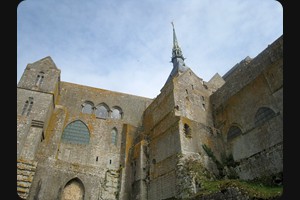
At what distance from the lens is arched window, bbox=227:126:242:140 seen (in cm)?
1860

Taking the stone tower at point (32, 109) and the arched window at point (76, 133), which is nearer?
the stone tower at point (32, 109)

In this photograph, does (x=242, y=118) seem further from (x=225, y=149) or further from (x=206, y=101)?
(x=206, y=101)

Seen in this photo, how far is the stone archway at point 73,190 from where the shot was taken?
60.7ft

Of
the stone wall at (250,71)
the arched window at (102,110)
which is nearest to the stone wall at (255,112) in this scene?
the stone wall at (250,71)

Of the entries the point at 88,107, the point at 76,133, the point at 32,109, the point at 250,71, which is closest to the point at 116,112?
the point at 88,107

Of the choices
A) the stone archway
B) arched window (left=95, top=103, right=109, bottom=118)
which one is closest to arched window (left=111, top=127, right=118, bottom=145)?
arched window (left=95, top=103, right=109, bottom=118)

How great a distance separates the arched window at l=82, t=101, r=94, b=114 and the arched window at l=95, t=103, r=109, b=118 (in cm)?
59

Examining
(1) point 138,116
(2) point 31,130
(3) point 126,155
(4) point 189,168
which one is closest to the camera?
(4) point 189,168

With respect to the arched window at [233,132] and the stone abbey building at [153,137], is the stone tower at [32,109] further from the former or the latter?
the arched window at [233,132]

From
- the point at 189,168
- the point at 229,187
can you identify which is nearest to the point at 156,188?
the point at 189,168

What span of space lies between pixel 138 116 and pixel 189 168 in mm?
11735

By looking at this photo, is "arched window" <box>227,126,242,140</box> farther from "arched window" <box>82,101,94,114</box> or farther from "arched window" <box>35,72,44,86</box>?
"arched window" <box>35,72,44,86</box>

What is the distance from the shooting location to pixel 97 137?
887 inches

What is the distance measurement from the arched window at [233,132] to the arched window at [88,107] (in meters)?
13.3
